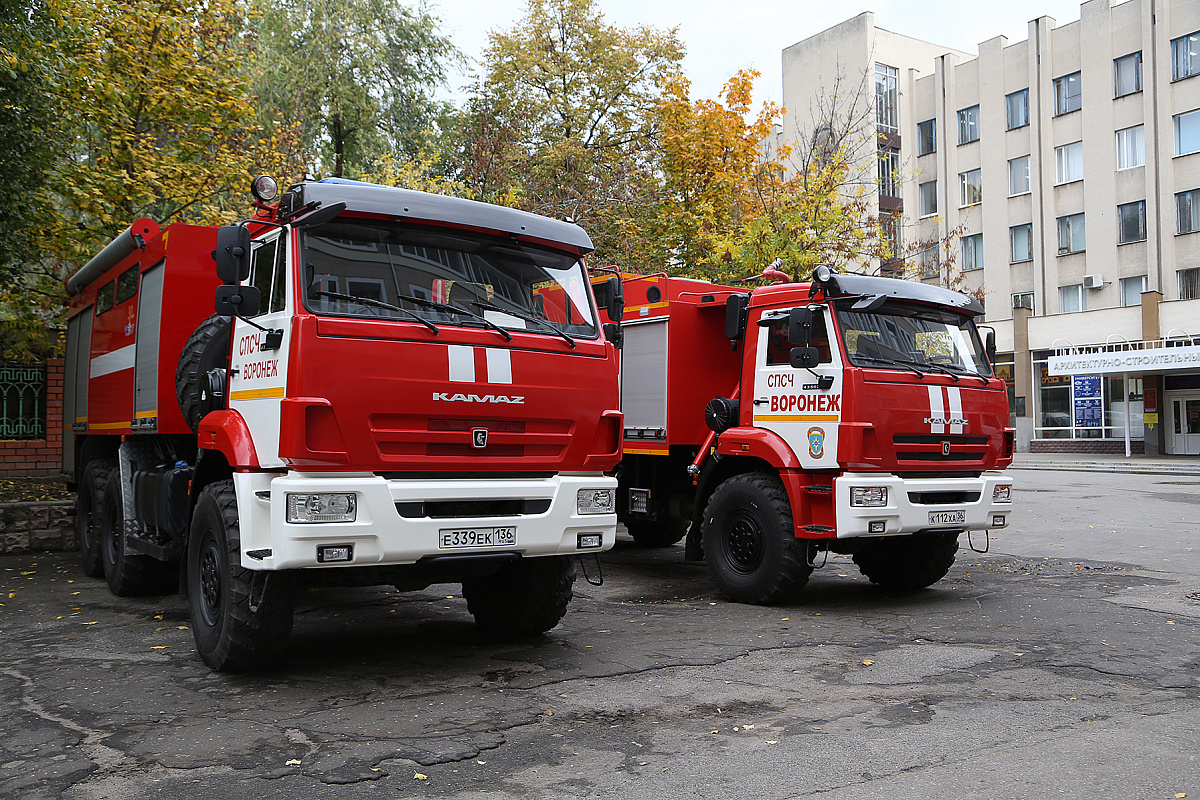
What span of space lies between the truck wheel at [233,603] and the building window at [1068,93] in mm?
37580

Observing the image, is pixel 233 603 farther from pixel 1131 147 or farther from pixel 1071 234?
pixel 1071 234

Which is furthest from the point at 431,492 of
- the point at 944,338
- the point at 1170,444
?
Answer: the point at 1170,444

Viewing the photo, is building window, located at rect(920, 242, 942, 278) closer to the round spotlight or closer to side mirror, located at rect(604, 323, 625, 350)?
side mirror, located at rect(604, 323, 625, 350)

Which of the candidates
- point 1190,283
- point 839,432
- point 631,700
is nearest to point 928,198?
point 1190,283

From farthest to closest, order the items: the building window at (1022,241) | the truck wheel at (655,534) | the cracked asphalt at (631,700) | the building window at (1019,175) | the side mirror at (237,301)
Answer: the building window at (1019,175), the building window at (1022,241), the truck wheel at (655,534), the side mirror at (237,301), the cracked asphalt at (631,700)

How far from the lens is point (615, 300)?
7254 millimetres

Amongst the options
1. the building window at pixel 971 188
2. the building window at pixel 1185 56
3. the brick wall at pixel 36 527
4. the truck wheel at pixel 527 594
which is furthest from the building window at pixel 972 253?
the truck wheel at pixel 527 594

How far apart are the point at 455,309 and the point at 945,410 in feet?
15.1

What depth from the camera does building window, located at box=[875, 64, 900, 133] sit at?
42.5 m

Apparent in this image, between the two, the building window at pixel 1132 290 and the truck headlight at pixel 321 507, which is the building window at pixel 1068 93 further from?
the truck headlight at pixel 321 507

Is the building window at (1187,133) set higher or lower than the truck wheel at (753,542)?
higher

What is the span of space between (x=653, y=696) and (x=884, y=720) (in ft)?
4.17

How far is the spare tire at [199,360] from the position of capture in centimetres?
721

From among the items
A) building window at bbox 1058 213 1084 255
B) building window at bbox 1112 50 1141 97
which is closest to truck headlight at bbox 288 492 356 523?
building window at bbox 1058 213 1084 255
